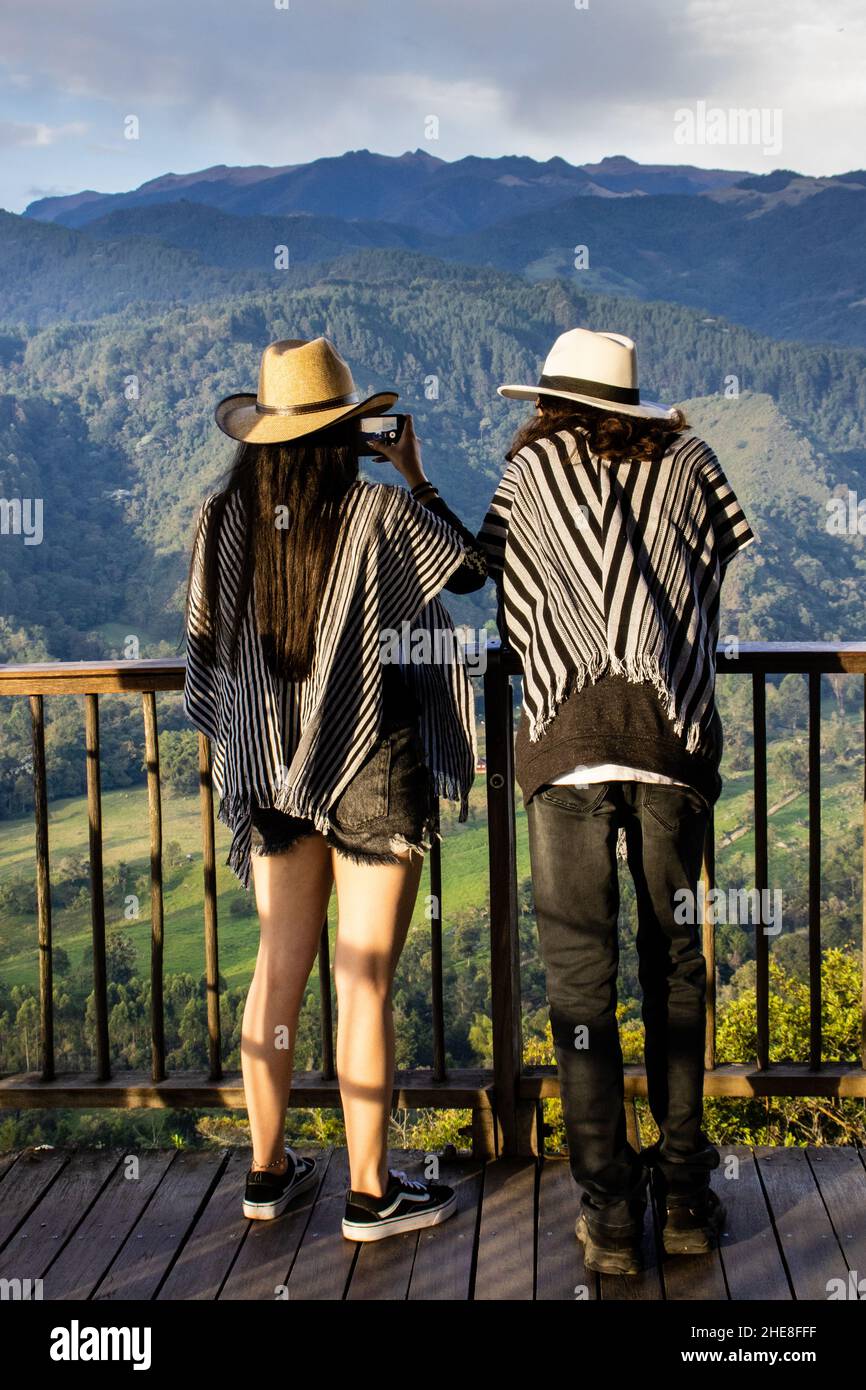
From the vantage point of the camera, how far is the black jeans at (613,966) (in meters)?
1.96

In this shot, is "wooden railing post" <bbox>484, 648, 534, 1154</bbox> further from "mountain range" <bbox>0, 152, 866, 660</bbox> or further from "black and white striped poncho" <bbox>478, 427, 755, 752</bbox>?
"mountain range" <bbox>0, 152, 866, 660</bbox>

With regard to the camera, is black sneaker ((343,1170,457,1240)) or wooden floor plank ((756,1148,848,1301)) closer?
wooden floor plank ((756,1148,848,1301))

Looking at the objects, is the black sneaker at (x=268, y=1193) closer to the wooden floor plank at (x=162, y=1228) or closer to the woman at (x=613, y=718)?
the wooden floor plank at (x=162, y=1228)

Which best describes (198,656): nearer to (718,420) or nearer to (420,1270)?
(420,1270)

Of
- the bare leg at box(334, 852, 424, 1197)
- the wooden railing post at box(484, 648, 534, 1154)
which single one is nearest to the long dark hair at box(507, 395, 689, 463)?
the wooden railing post at box(484, 648, 534, 1154)

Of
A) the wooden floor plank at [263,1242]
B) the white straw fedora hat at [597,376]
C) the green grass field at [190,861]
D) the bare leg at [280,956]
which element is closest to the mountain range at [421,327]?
the green grass field at [190,861]

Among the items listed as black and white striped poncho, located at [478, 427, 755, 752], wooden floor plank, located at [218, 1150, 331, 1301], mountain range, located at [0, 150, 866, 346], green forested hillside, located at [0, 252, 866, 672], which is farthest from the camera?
mountain range, located at [0, 150, 866, 346]

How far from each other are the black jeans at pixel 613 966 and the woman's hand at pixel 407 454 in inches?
21.6

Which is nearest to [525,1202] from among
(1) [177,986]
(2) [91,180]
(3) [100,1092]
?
(3) [100,1092]

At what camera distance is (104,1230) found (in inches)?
87.2

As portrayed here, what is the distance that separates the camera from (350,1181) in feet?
7.49

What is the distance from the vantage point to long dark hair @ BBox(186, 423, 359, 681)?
1.95 m

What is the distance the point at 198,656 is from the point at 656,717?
76 cm

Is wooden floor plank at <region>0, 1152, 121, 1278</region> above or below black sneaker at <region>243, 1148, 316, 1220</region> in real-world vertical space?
below
